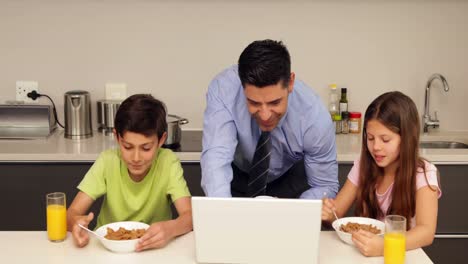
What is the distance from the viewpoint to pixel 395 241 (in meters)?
1.71

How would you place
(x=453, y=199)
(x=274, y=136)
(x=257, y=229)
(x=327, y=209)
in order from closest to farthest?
(x=257, y=229) → (x=327, y=209) → (x=274, y=136) → (x=453, y=199)

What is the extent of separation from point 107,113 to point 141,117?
1.20 metres

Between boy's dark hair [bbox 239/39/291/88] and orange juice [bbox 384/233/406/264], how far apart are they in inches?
21.2

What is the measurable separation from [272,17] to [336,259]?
1790 mm

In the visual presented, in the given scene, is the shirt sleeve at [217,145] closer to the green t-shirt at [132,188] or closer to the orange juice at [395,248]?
the green t-shirt at [132,188]

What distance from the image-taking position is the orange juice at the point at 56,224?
6.22 feet

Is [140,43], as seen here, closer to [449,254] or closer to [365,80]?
[365,80]

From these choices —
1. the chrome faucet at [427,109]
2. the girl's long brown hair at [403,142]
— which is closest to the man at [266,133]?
the girl's long brown hair at [403,142]

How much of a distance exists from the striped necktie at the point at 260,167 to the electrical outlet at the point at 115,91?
1.20 metres

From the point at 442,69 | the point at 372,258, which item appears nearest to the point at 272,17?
the point at 442,69

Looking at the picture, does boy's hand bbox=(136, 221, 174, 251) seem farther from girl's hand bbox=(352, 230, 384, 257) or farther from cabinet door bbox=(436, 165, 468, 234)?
cabinet door bbox=(436, 165, 468, 234)

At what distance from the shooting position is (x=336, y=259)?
1.78 metres

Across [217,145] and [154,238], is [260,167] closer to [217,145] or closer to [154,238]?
[217,145]

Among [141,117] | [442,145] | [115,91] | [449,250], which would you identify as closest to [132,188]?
[141,117]
